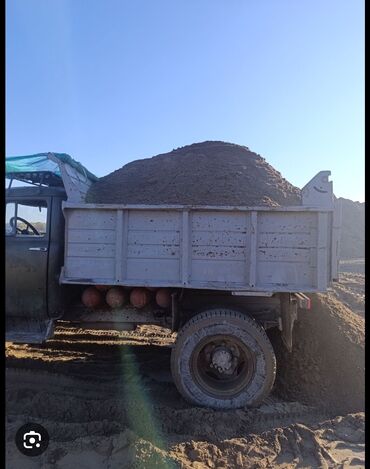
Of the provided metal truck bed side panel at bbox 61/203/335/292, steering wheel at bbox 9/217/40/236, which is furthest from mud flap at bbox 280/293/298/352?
steering wheel at bbox 9/217/40/236

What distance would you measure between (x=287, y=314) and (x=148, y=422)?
1888 millimetres

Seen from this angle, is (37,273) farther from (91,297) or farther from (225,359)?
(225,359)

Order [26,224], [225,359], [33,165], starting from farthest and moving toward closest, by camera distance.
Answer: [33,165] < [26,224] < [225,359]

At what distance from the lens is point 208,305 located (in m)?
4.68

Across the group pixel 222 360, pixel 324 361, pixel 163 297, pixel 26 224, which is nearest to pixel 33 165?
pixel 26 224

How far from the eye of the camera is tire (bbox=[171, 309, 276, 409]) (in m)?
4.29

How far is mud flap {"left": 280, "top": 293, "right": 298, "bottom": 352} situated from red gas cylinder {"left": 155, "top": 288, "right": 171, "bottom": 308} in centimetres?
129

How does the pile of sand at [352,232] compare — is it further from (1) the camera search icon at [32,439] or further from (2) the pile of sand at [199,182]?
(1) the camera search icon at [32,439]

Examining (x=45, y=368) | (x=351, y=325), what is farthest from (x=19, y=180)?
(x=351, y=325)

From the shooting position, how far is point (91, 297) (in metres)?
4.64

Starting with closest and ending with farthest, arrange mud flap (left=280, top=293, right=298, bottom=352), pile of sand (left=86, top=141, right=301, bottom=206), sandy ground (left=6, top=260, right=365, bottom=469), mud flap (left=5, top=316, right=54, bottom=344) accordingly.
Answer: sandy ground (left=6, top=260, right=365, bottom=469), mud flap (left=280, top=293, right=298, bottom=352), mud flap (left=5, top=316, right=54, bottom=344), pile of sand (left=86, top=141, right=301, bottom=206)

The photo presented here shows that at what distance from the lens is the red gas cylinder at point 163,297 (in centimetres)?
458

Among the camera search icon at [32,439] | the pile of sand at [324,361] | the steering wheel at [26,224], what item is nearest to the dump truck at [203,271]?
the steering wheel at [26,224]

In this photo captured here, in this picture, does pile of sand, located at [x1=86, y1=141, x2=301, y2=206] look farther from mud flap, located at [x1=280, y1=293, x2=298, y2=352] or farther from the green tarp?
mud flap, located at [x1=280, y1=293, x2=298, y2=352]
